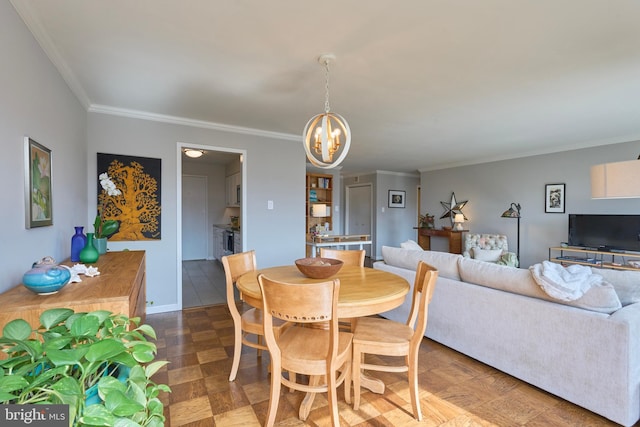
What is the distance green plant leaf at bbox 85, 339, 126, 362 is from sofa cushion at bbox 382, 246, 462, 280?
8.00 feet

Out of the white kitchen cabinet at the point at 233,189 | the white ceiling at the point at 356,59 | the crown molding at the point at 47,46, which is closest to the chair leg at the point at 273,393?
the white ceiling at the point at 356,59

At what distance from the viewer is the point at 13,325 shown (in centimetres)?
72

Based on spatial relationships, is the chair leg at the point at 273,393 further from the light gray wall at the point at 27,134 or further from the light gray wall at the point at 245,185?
the light gray wall at the point at 245,185

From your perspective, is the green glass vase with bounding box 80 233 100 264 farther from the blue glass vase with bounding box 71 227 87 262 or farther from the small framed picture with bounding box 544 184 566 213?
the small framed picture with bounding box 544 184 566 213

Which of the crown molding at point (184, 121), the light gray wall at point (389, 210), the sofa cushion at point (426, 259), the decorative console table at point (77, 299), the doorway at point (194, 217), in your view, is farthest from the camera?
the light gray wall at point (389, 210)

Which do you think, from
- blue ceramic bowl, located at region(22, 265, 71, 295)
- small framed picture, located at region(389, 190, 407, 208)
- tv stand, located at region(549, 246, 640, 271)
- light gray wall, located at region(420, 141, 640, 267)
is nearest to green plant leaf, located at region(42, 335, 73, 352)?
blue ceramic bowl, located at region(22, 265, 71, 295)

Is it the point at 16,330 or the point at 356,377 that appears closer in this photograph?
the point at 16,330

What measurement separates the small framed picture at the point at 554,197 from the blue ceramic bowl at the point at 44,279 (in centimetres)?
637

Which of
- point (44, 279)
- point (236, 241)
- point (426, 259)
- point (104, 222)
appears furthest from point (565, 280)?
point (236, 241)

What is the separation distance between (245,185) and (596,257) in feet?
17.6

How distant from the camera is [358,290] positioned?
5.83 feet

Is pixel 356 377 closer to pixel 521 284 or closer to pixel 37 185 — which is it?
pixel 521 284

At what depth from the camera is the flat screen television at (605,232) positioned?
13.9ft

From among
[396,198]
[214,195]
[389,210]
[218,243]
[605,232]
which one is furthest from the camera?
[396,198]
